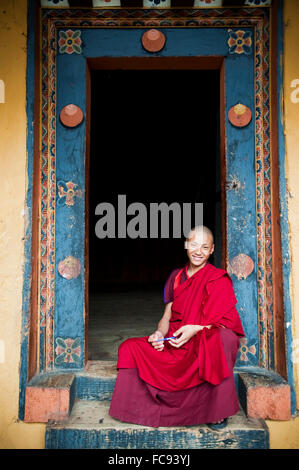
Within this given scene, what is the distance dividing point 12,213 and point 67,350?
96cm

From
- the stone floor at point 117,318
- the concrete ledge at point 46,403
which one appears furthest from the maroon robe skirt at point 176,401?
the stone floor at point 117,318

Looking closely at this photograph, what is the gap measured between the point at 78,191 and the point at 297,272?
150 centimetres

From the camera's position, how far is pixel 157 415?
6.34 ft

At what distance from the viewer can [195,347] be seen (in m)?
1.94

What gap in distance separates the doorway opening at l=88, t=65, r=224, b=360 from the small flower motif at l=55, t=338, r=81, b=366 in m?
2.25

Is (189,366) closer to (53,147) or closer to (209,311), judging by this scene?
(209,311)

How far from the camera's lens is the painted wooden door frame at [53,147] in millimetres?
2205

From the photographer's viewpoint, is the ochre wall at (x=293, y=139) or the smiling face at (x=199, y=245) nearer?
the ochre wall at (x=293, y=139)

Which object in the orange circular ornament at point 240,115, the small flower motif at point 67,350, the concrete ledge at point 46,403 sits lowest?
the concrete ledge at point 46,403

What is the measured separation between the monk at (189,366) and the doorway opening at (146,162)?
2.47 metres

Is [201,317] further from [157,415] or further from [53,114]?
[53,114]

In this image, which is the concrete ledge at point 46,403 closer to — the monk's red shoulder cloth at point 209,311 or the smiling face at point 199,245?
the monk's red shoulder cloth at point 209,311
